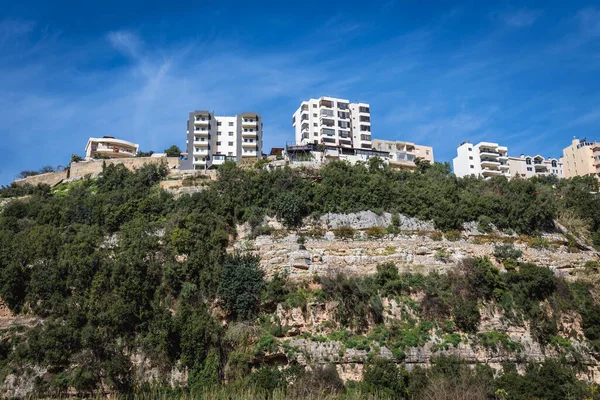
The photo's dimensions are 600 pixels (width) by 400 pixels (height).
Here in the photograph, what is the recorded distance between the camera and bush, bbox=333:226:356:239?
31.9 m

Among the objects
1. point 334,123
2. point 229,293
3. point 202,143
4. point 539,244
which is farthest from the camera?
point 334,123

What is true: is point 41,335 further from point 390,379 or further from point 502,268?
point 502,268

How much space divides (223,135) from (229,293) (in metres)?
35.1

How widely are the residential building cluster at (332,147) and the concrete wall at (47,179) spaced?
976 centimetres

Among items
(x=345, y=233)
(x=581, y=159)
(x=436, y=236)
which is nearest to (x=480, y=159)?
(x=581, y=159)

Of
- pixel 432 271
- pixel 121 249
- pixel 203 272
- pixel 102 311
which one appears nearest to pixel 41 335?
pixel 102 311

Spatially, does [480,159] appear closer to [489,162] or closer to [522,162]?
[489,162]

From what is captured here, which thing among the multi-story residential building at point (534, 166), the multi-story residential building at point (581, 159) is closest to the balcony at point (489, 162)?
the multi-story residential building at point (534, 166)

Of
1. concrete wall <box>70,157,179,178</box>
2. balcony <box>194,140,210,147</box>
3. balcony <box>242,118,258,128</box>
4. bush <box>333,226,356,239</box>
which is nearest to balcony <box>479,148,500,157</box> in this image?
balcony <box>242,118,258,128</box>

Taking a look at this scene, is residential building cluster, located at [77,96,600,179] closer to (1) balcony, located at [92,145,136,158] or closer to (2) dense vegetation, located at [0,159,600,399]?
(1) balcony, located at [92,145,136,158]

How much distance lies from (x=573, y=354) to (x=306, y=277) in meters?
15.7

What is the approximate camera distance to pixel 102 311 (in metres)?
27.0

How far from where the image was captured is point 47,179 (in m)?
52.0

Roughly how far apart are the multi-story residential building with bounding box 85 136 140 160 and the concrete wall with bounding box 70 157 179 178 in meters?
11.1
